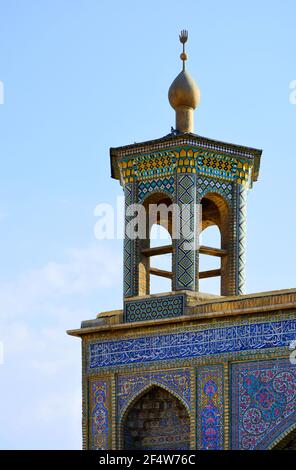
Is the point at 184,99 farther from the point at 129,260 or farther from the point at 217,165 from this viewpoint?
the point at 129,260

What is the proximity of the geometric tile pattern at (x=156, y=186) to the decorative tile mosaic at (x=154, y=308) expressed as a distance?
4.59ft

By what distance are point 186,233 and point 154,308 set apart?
40.6 inches

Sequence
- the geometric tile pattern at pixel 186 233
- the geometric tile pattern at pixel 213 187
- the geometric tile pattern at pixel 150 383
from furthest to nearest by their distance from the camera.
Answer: the geometric tile pattern at pixel 213 187 < the geometric tile pattern at pixel 186 233 < the geometric tile pattern at pixel 150 383

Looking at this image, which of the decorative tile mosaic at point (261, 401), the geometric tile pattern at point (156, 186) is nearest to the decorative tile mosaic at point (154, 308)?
the decorative tile mosaic at point (261, 401)

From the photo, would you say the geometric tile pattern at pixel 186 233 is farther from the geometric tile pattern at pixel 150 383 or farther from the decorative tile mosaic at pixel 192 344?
the geometric tile pattern at pixel 150 383

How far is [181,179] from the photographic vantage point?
63.6 feet

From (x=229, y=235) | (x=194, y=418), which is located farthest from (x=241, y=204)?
(x=194, y=418)

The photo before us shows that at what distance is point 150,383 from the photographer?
18906 mm

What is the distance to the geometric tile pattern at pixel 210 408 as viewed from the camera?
18.2m

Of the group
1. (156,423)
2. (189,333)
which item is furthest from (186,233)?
(156,423)
